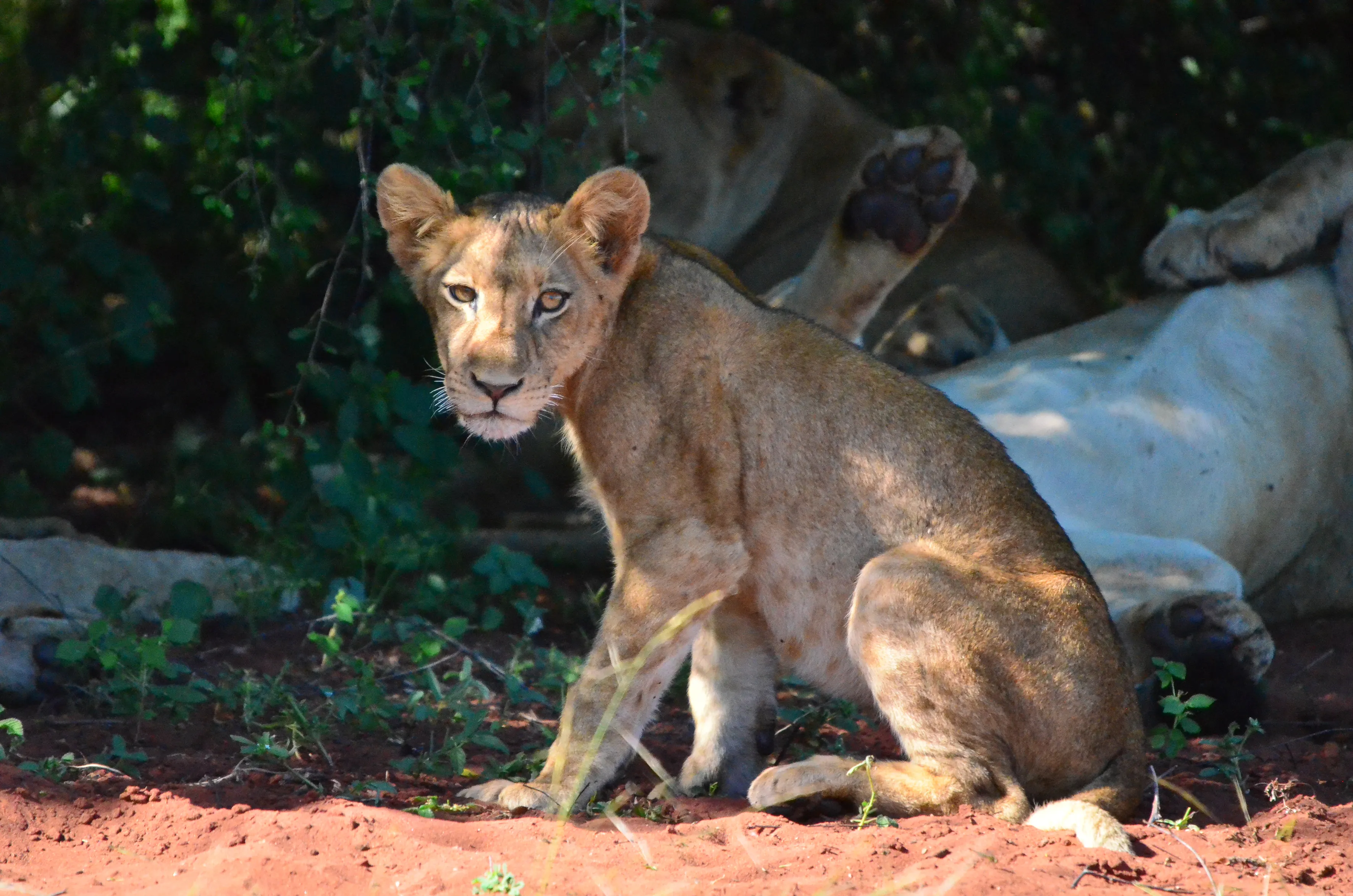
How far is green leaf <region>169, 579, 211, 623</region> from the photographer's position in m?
4.25

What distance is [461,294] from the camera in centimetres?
353

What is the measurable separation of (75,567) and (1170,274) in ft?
11.9

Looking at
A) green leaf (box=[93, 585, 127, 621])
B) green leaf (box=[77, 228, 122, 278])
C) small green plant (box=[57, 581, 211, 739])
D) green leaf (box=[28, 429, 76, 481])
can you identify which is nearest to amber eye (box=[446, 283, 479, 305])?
small green plant (box=[57, 581, 211, 739])

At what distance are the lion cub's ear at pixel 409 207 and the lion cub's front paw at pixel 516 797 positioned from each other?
122cm

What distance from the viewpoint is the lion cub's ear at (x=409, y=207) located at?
3680 mm

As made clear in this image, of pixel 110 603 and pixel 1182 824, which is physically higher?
pixel 110 603

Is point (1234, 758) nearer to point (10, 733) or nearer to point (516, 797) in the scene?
point (516, 797)

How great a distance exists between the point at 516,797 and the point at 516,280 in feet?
3.60

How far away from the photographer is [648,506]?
11.6 feet

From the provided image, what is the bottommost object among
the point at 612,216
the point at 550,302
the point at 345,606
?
the point at 345,606

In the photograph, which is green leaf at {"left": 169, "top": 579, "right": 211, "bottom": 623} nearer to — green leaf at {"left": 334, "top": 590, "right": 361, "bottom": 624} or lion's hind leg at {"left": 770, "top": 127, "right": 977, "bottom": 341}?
green leaf at {"left": 334, "top": 590, "right": 361, "bottom": 624}

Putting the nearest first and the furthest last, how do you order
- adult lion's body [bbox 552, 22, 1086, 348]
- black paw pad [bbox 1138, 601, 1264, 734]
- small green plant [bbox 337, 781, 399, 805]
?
small green plant [bbox 337, 781, 399, 805] → black paw pad [bbox 1138, 601, 1264, 734] → adult lion's body [bbox 552, 22, 1086, 348]

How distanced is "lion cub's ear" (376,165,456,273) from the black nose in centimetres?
51

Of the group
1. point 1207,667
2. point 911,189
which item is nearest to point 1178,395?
point 911,189
